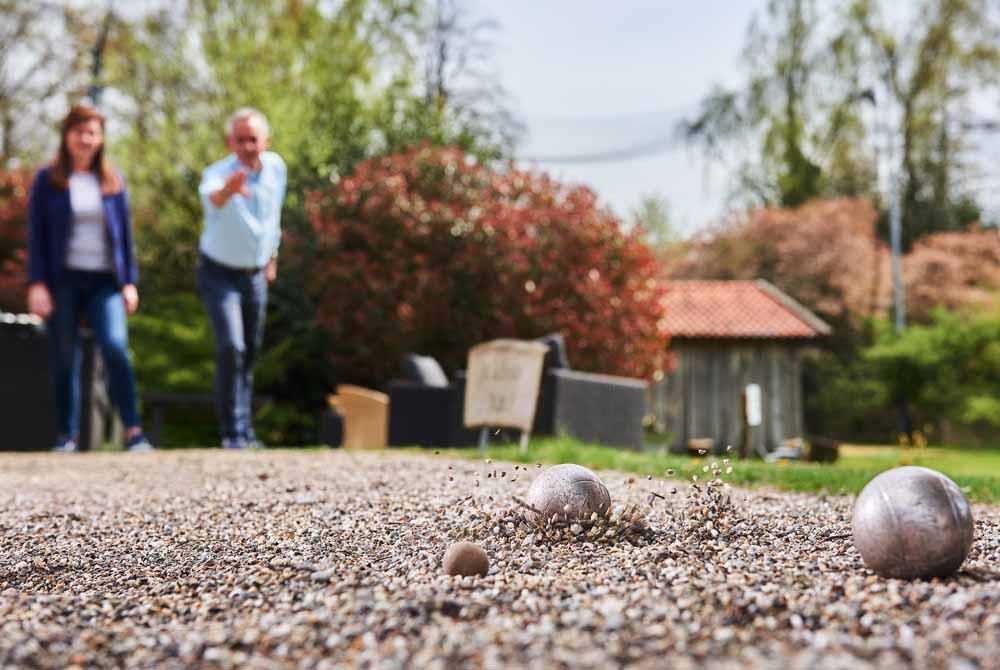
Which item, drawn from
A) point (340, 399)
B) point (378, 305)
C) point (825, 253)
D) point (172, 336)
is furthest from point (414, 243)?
point (825, 253)

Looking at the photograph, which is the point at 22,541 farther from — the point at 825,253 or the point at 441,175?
the point at 825,253

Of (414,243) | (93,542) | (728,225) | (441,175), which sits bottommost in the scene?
(93,542)

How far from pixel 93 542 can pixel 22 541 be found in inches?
10.4

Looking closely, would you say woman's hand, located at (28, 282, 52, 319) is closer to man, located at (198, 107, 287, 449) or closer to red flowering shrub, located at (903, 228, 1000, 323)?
man, located at (198, 107, 287, 449)

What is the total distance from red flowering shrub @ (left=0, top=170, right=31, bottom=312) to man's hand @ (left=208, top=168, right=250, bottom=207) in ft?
24.8

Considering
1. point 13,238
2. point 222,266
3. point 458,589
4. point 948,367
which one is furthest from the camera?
point 948,367

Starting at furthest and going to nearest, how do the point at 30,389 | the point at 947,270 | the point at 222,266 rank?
the point at 947,270 < the point at 30,389 < the point at 222,266

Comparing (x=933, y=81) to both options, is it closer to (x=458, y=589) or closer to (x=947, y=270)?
(x=947, y=270)

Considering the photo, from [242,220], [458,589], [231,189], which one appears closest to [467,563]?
[458,589]

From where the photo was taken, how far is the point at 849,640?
201cm

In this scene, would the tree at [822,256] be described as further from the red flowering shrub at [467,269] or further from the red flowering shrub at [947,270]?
the red flowering shrub at [467,269]

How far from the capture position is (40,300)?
21.9 ft

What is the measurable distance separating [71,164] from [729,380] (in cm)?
1330

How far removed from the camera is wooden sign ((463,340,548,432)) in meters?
7.32
